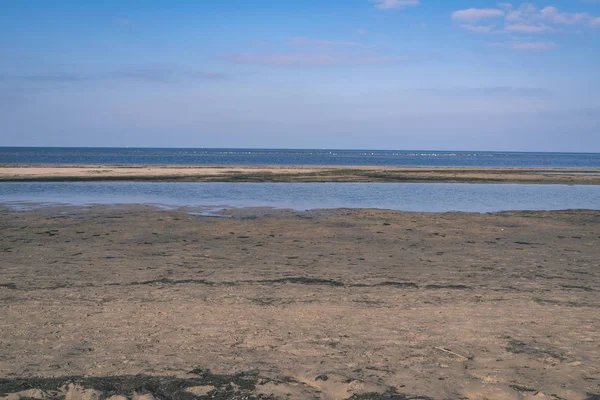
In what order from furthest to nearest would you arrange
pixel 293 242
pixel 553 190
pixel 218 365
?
pixel 553 190 < pixel 293 242 < pixel 218 365

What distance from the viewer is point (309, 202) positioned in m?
28.3

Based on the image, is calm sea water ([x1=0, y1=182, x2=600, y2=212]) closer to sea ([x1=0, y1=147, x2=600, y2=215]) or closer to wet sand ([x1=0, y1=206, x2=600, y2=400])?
sea ([x1=0, y1=147, x2=600, y2=215])

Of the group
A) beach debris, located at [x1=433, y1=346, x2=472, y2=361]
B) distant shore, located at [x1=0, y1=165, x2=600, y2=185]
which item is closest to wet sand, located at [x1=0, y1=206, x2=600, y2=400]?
beach debris, located at [x1=433, y1=346, x2=472, y2=361]

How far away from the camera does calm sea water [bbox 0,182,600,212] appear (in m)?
A: 27.2

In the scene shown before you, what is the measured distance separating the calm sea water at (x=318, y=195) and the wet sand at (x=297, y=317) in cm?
1072

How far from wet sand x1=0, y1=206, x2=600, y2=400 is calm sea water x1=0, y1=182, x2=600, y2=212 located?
10.7m

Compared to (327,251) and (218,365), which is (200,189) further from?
(218,365)

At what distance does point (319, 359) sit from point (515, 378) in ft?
6.92

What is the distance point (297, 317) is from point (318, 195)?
2462 centimetres

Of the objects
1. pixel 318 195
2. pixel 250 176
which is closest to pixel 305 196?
pixel 318 195

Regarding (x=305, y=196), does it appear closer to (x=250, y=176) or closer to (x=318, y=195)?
(x=318, y=195)

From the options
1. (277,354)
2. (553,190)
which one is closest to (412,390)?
(277,354)

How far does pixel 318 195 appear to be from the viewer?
32.7 m

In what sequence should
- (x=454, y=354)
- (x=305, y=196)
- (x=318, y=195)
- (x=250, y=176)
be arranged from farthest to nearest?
(x=250, y=176), (x=318, y=195), (x=305, y=196), (x=454, y=354)
